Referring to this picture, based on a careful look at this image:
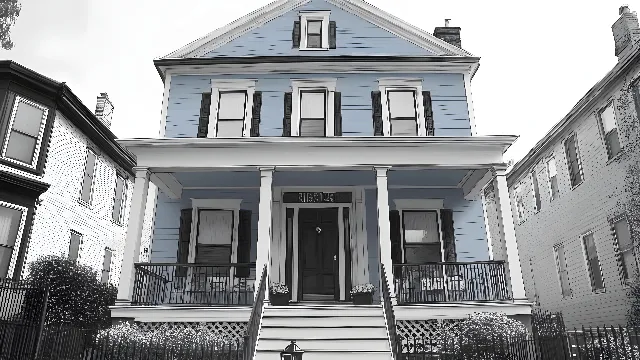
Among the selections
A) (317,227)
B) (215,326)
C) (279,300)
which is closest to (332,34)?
(317,227)

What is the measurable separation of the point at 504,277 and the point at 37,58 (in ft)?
235

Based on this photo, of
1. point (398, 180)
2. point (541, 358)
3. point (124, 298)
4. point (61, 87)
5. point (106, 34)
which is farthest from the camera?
point (106, 34)

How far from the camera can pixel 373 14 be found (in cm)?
1567

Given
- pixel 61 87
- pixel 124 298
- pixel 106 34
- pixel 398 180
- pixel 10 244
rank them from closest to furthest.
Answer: pixel 124 298 → pixel 398 180 → pixel 10 244 → pixel 61 87 → pixel 106 34

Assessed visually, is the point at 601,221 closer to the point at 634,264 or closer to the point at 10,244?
the point at 634,264

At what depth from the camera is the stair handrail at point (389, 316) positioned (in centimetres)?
884

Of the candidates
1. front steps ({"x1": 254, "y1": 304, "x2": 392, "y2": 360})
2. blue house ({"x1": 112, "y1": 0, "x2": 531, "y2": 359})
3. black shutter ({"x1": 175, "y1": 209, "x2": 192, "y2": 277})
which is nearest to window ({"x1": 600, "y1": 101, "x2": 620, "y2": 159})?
blue house ({"x1": 112, "y1": 0, "x2": 531, "y2": 359})

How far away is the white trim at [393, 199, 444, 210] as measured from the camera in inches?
559

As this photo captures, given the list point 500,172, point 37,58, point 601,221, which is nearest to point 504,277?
point 500,172

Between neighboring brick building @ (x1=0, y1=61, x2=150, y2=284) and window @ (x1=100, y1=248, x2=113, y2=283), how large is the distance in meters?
0.22

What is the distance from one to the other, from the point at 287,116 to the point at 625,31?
1038cm

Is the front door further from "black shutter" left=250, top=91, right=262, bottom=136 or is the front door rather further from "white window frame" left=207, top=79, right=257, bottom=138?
"white window frame" left=207, top=79, right=257, bottom=138

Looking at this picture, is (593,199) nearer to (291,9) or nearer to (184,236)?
(291,9)

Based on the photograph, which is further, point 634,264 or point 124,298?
point 634,264
